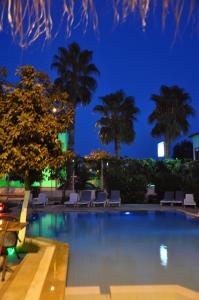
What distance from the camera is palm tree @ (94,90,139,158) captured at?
39.4 m

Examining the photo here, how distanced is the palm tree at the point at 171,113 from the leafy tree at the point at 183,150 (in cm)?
2646

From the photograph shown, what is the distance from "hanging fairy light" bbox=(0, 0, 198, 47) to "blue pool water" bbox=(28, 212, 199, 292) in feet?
20.1

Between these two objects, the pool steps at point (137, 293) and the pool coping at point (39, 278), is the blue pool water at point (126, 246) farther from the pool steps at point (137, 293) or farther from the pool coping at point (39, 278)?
the pool steps at point (137, 293)

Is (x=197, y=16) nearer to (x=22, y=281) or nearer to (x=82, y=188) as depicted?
(x=22, y=281)

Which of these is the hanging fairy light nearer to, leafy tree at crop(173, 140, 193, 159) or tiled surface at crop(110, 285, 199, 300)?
tiled surface at crop(110, 285, 199, 300)

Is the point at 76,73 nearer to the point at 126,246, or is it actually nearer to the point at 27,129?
the point at 126,246

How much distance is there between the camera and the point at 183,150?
68.6 m

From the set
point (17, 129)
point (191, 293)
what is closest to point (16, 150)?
point (17, 129)

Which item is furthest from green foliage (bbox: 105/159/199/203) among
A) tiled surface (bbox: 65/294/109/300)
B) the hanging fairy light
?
the hanging fairy light

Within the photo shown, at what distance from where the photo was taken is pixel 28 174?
9945 millimetres

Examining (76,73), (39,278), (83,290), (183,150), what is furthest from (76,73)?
(183,150)

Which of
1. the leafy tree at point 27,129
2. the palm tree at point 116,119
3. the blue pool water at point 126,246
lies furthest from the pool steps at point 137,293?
the palm tree at point 116,119

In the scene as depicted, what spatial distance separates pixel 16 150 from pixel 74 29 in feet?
24.0

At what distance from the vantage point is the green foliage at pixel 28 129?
9375 mm
